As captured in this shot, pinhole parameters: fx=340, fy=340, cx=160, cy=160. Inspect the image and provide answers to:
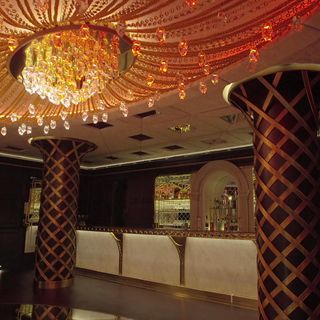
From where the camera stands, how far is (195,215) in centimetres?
898

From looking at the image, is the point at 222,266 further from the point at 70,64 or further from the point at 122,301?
the point at 70,64

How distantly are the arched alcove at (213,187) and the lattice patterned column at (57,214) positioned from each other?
346 centimetres

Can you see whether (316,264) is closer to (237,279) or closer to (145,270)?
(237,279)

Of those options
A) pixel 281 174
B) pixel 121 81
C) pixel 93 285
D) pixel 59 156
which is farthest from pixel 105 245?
pixel 281 174

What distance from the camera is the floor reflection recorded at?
4.35m

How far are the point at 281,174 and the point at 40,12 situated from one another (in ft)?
6.87

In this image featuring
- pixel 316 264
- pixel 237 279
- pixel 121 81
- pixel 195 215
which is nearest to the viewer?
pixel 316 264

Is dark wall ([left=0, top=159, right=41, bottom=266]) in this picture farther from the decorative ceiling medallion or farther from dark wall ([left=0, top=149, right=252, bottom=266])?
the decorative ceiling medallion

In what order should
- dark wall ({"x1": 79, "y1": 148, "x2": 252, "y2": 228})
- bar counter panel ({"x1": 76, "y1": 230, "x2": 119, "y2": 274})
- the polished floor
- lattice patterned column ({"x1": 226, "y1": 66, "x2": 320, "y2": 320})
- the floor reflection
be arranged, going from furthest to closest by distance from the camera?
1. dark wall ({"x1": 79, "y1": 148, "x2": 252, "y2": 228})
2. bar counter panel ({"x1": 76, "y1": 230, "x2": 119, "y2": 274})
3. the polished floor
4. the floor reflection
5. lattice patterned column ({"x1": 226, "y1": 66, "x2": 320, "y2": 320})

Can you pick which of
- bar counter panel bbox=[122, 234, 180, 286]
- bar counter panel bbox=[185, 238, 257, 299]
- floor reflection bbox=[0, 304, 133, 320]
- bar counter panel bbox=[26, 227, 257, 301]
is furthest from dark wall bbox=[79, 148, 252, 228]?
floor reflection bbox=[0, 304, 133, 320]

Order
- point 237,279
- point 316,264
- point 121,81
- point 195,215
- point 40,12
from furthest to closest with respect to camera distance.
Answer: point 195,215 < point 237,279 < point 121,81 < point 316,264 < point 40,12

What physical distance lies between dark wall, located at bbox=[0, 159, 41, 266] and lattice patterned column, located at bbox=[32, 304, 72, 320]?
4857 millimetres

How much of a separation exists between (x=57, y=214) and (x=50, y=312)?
7.31 feet

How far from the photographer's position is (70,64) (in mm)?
2973
